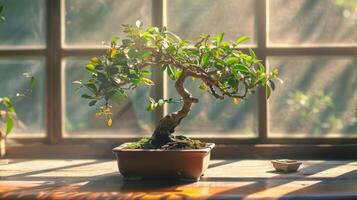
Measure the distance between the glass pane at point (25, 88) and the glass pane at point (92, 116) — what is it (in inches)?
4.3

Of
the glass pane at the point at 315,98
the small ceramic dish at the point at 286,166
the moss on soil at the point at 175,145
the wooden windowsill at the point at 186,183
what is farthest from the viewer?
the glass pane at the point at 315,98

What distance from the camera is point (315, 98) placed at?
2404mm

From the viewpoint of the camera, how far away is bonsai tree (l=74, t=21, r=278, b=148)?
169 cm

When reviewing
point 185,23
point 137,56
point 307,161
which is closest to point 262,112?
point 307,161

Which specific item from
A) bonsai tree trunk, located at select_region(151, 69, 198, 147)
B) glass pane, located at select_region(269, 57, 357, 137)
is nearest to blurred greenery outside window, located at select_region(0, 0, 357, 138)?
glass pane, located at select_region(269, 57, 357, 137)

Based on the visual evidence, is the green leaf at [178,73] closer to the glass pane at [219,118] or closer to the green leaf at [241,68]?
the green leaf at [241,68]

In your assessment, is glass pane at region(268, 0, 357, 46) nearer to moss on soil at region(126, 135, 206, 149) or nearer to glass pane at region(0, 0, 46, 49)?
moss on soil at region(126, 135, 206, 149)

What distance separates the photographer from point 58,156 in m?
2.43

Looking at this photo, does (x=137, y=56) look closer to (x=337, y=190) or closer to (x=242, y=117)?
(x=337, y=190)

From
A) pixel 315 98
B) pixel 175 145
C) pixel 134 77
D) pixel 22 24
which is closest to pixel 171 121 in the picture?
pixel 175 145

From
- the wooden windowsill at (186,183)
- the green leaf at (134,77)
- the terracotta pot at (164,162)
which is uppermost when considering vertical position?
the green leaf at (134,77)

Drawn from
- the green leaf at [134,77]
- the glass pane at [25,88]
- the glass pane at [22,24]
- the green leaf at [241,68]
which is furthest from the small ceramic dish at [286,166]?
the glass pane at [22,24]

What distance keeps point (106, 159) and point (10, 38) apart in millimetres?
675

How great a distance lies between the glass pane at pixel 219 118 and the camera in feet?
7.95
